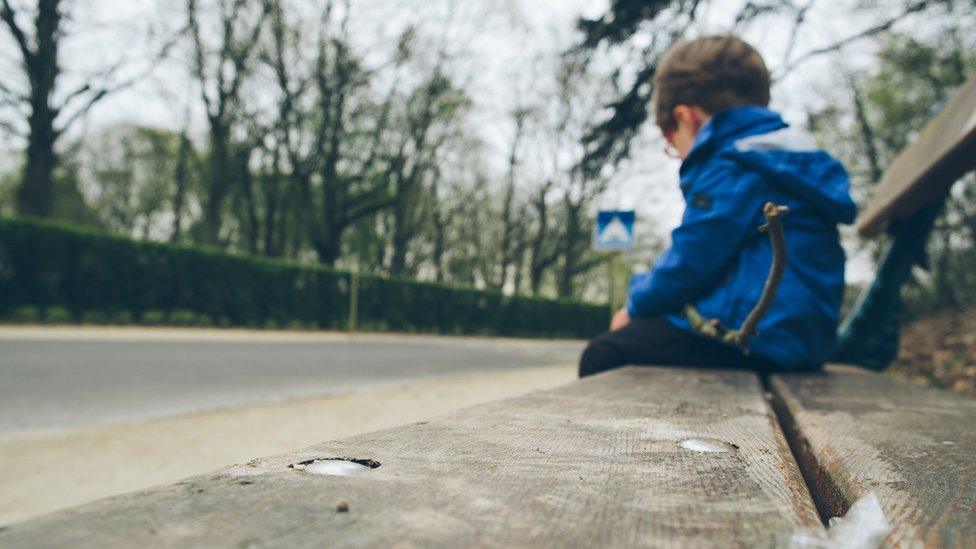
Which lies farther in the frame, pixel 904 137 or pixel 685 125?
pixel 904 137

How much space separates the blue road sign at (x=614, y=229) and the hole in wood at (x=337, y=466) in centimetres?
861

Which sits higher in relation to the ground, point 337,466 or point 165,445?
point 337,466

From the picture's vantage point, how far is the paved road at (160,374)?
5.16 m

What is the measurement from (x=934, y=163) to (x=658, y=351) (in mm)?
940

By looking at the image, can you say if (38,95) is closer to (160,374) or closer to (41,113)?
Answer: (41,113)

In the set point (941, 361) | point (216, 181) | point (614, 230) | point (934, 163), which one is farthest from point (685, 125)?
point (216, 181)

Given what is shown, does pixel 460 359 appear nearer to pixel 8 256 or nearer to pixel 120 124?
pixel 8 256

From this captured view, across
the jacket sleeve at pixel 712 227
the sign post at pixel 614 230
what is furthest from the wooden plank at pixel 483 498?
the sign post at pixel 614 230

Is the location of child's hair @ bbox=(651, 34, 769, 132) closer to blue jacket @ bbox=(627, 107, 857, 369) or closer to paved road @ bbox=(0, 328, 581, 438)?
blue jacket @ bbox=(627, 107, 857, 369)

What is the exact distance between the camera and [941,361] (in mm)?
6172

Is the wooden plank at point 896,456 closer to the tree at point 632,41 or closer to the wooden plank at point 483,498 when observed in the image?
the wooden plank at point 483,498

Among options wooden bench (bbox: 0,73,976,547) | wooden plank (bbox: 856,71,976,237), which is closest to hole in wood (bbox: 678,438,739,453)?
wooden bench (bbox: 0,73,976,547)

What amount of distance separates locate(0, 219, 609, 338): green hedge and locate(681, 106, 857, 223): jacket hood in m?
13.2

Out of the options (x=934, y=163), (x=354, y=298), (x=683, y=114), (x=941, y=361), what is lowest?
(x=941, y=361)
